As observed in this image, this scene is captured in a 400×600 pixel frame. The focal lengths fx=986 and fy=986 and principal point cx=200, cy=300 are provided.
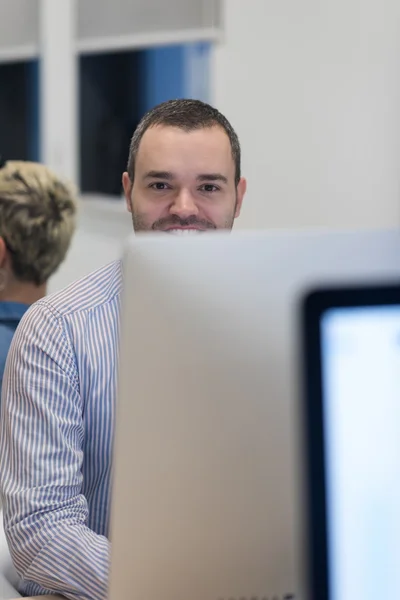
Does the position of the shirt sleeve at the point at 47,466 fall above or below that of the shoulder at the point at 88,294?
below

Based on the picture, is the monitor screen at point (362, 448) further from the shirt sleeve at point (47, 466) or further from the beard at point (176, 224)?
the beard at point (176, 224)

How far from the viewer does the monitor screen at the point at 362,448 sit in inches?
29.0

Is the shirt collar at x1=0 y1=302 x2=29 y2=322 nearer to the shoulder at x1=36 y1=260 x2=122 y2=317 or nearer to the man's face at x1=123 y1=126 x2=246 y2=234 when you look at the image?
the man's face at x1=123 y1=126 x2=246 y2=234

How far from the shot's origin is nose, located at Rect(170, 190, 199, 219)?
1.75m

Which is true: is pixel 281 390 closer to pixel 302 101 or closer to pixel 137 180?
pixel 137 180

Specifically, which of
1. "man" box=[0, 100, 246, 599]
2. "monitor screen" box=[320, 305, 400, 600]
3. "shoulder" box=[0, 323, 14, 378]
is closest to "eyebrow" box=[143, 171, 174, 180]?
"man" box=[0, 100, 246, 599]

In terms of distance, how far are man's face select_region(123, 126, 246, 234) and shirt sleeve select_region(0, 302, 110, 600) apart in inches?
16.8

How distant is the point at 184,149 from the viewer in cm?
177

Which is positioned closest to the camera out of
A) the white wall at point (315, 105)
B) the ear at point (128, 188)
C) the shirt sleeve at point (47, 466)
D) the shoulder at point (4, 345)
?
the shirt sleeve at point (47, 466)

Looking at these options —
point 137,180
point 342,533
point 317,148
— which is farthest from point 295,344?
point 317,148

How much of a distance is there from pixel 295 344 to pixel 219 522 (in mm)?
170

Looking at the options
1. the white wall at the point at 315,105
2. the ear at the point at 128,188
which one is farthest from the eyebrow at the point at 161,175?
the white wall at the point at 315,105

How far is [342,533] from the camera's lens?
75 cm

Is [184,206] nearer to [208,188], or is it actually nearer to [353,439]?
[208,188]
